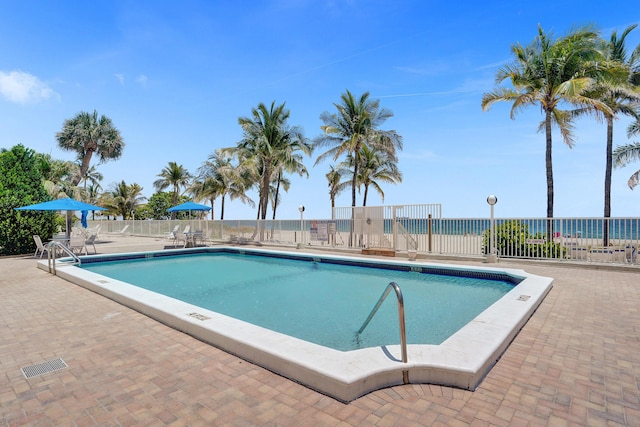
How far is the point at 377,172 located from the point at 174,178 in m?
25.5

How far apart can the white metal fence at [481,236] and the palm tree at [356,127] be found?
572cm

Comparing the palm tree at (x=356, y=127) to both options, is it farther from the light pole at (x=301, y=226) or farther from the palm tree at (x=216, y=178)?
the palm tree at (x=216, y=178)

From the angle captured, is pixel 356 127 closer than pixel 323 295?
No

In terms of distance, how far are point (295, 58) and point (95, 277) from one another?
9.18 m

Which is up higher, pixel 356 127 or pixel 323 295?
pixel 356 127

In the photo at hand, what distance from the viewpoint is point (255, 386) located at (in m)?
2.82

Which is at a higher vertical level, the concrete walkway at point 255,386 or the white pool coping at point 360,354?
the white pool coping at point 360,354

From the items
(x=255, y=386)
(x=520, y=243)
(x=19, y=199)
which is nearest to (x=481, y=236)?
(x=520, y=243)

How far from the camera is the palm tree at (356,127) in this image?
1859cm

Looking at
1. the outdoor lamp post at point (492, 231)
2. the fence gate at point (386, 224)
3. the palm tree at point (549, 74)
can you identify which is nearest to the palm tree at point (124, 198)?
the fence gate at point (386, 224)

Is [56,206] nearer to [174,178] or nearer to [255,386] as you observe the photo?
[255,386]

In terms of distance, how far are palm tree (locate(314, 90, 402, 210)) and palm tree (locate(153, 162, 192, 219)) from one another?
26920mm

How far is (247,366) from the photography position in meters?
3.22

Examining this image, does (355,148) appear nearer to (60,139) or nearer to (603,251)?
(603,251)
